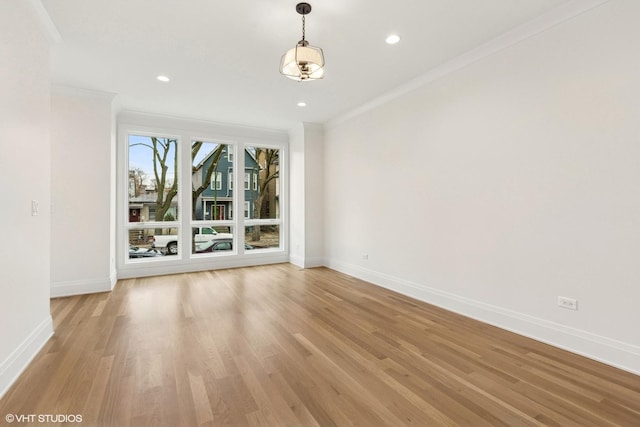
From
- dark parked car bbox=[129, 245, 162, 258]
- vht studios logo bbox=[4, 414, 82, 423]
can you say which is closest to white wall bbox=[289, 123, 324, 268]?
dark parked car bbox=[129, 245, 162, 258]

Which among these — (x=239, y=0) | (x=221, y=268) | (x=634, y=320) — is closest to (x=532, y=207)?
(x=634, y=320)

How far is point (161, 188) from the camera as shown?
5559mm

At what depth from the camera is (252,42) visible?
3039mm

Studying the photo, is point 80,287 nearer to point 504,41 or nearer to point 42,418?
point 42,418

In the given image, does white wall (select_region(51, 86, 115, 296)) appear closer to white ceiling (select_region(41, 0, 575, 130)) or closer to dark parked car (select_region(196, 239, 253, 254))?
white ceiling (select_region(41, 0, 575, 130))

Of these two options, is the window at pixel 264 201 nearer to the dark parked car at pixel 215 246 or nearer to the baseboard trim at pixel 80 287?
the dark parked car at pixel 215 246

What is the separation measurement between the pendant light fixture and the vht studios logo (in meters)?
2.80

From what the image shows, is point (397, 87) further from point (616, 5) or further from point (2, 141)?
point (2, 141)

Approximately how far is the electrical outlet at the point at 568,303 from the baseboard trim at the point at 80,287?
17.9ft

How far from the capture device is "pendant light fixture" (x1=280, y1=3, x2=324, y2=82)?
2428 mm

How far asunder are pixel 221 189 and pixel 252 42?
11.6ft

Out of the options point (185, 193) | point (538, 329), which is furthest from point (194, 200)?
point (538, 329)

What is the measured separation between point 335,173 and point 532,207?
351 cm

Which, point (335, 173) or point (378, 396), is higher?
point (335, 173)
